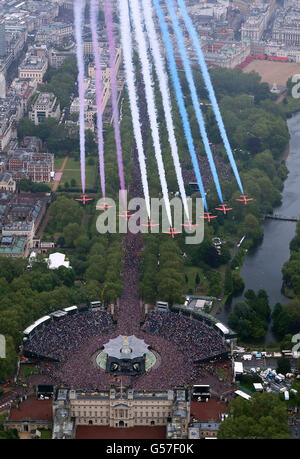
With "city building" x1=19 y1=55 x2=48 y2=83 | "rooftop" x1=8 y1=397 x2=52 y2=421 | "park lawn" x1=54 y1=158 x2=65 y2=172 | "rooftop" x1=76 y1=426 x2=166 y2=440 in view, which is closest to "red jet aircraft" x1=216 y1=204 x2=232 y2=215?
"park lawn" x1=54 y1=158 x2=65 y2=172

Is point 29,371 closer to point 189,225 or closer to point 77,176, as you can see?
point 189,225

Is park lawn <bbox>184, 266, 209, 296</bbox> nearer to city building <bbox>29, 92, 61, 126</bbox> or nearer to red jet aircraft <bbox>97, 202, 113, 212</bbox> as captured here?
red jet aircraft <bbox>97, 202, 113, 212</bbox>

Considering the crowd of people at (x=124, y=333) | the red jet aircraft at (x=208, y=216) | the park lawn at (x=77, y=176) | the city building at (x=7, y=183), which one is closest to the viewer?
the crowd of people at (x=124, y=333)

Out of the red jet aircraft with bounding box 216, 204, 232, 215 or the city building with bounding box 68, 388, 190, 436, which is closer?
the city building with bounding box 68, 388, 190, 436

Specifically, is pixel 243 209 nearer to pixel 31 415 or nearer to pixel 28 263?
pixel 28 263

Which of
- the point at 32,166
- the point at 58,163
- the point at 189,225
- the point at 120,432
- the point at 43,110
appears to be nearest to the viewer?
the point at 120,432

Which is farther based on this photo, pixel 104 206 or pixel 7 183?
pixel 7 183

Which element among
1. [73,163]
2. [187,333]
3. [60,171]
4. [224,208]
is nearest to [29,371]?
[187,333]

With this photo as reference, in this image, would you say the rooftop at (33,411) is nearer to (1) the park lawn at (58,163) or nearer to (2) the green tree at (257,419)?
(2) the green tree at (257,419)

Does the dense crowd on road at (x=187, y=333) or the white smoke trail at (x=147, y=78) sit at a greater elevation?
the white smoke trail at (x=147, y=78)

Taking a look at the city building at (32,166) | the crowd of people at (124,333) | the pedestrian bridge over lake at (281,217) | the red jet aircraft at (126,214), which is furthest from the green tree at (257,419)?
the city building at (32,166)
